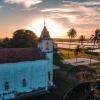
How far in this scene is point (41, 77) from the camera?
4119 cm

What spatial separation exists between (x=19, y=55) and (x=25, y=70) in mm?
2471

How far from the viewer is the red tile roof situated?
3809cm

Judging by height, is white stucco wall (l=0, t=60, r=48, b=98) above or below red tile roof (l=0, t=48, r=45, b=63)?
below

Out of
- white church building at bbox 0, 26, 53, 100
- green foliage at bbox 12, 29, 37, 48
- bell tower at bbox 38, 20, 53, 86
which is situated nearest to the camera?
white church building at bbox 0, 26, 53, 100

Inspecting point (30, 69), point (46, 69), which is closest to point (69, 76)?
point (46, 69)

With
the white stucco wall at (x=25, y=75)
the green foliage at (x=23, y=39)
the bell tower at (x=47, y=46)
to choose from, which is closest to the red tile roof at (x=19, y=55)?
the white stucco wall at (x=25, y=75)

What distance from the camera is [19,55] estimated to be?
39.6 metres

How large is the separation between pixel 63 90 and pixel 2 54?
1081 centimetres

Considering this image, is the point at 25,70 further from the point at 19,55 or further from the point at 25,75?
the point at 19,55

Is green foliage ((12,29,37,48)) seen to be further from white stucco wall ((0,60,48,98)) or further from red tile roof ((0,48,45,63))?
white stucco wall ((0,60,48,98))

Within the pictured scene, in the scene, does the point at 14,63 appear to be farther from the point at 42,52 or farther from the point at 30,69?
the point at 42,52

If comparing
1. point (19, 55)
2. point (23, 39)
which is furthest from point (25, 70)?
point (23, 39)

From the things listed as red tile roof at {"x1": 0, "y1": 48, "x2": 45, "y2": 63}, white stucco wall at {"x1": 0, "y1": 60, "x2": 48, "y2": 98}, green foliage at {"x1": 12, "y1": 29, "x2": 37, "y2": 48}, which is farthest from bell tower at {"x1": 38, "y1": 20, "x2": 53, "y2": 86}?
green foliage at {"x1": 12, "y1": 29, "x2": 37, "y2": 48}

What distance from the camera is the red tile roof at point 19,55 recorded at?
38.1 meters
